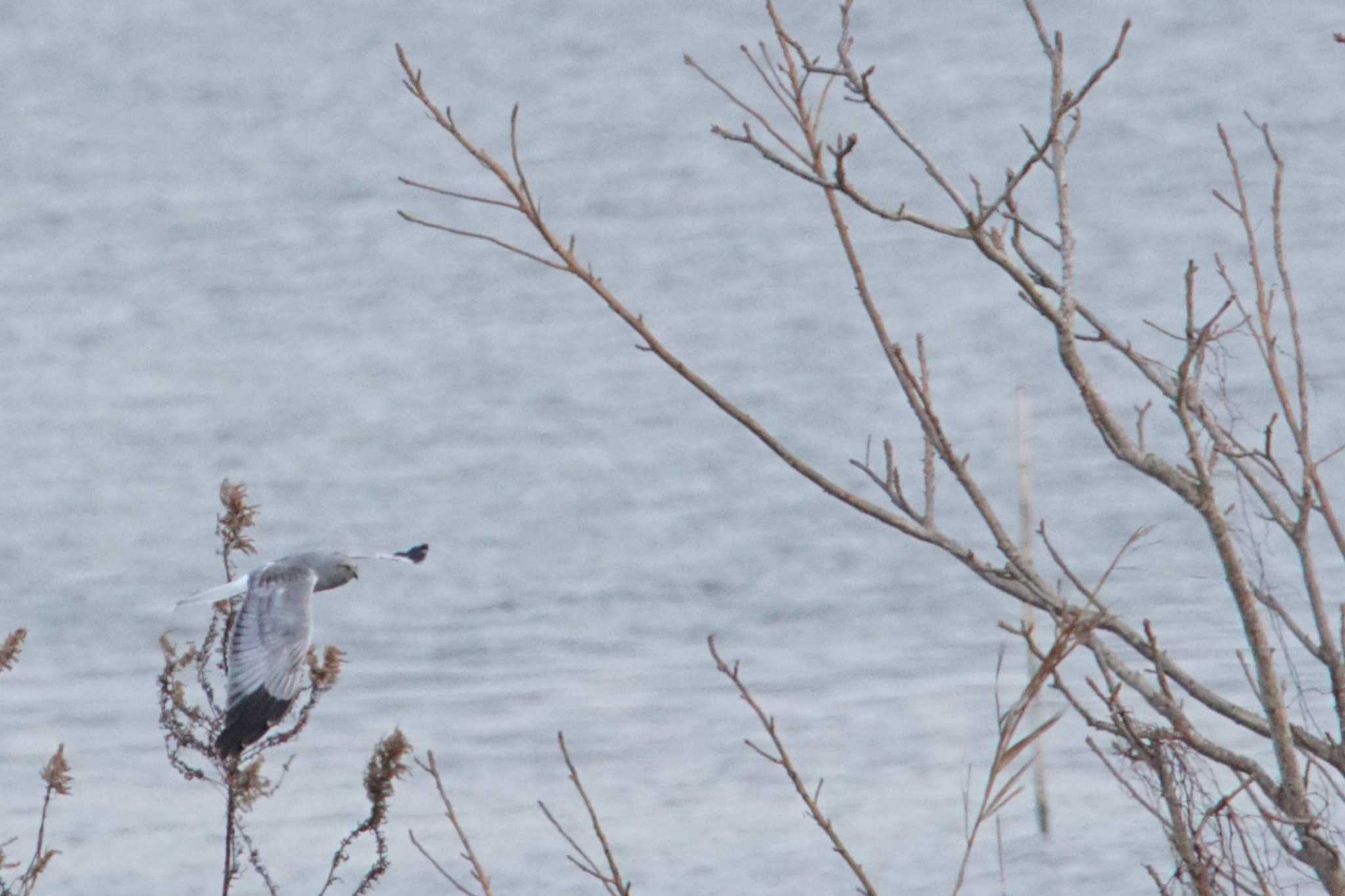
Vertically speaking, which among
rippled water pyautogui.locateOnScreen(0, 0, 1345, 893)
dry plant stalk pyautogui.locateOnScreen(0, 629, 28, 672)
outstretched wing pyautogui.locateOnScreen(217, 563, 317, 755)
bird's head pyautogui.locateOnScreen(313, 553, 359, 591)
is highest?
rippled water pyautogui.locateOnScreen(0, 0, 1345, 893)

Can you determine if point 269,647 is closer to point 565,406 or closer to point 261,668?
point 261,668

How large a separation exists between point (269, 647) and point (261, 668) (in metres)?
0.04

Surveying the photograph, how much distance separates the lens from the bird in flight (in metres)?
3.31

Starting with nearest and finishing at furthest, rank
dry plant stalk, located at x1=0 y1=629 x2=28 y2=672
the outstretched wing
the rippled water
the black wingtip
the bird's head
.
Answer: dry plant stalk, located at x1=0 y1=629 x2=28 y2=672, the outstretched wing, the bird's head, the black wingtip, the rippled water

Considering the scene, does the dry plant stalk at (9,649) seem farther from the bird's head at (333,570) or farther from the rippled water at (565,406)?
the rippled water at (565,406)

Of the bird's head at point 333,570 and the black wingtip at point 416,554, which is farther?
the black wingtip at point 416,554

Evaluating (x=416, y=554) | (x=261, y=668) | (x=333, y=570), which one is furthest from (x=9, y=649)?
(x=416, y=554)

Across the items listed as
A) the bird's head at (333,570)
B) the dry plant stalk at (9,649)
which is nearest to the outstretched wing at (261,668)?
the bird's head at (333,570)

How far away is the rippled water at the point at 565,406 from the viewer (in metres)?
7.18

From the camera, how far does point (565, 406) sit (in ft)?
36.9

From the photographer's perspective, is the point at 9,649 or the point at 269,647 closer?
the point at 9,649

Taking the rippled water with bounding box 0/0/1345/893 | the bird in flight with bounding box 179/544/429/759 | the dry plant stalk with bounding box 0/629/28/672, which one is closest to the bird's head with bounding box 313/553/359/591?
the bird in flight with bounding box 179/544/429/759

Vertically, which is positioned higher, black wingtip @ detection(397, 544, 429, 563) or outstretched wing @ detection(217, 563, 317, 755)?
black wingtip @ detection(397, 544, 429, 563)

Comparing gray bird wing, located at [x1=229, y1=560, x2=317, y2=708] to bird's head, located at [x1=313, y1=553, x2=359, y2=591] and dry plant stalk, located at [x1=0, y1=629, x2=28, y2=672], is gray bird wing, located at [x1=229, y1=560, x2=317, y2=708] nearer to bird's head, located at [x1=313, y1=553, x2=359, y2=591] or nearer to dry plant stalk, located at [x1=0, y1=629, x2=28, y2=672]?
bird's head, located at [x1=313, y1=553, x2=359, y2=591]
